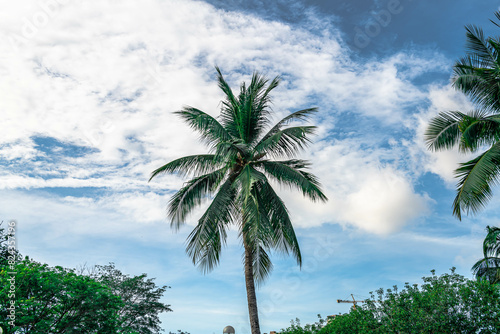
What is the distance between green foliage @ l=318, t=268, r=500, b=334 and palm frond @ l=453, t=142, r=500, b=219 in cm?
229

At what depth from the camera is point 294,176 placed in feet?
46.9

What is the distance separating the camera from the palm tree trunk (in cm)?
1312

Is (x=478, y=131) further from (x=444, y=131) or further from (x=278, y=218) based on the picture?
(x=278, y=218)

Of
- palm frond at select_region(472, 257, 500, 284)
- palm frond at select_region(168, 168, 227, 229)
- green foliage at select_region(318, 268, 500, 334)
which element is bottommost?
green foliage at select_region(318, 268, 500, 334)

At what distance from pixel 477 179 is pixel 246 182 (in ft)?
21.5

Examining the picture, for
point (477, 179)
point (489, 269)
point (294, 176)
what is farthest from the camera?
point (489, 269)

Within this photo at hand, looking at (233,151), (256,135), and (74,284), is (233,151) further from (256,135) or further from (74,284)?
(74,284)

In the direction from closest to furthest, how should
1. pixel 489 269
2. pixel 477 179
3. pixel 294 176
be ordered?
1. pixel 477 179
2. pixel 294 176
3. pixel 489 269

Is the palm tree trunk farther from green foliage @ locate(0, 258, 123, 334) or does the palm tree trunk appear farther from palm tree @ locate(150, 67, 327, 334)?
green foliage @ locate(0, 258, 123, 334)

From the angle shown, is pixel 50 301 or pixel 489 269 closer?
pixel 50 301

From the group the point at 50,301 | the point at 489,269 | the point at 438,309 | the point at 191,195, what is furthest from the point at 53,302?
the point at 489,269

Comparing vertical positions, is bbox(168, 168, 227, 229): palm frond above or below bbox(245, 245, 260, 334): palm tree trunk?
above

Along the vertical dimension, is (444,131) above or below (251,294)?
above

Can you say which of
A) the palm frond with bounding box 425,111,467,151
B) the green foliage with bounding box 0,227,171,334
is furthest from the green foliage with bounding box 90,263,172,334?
the palm frond with bounding box 425,111,467,151
